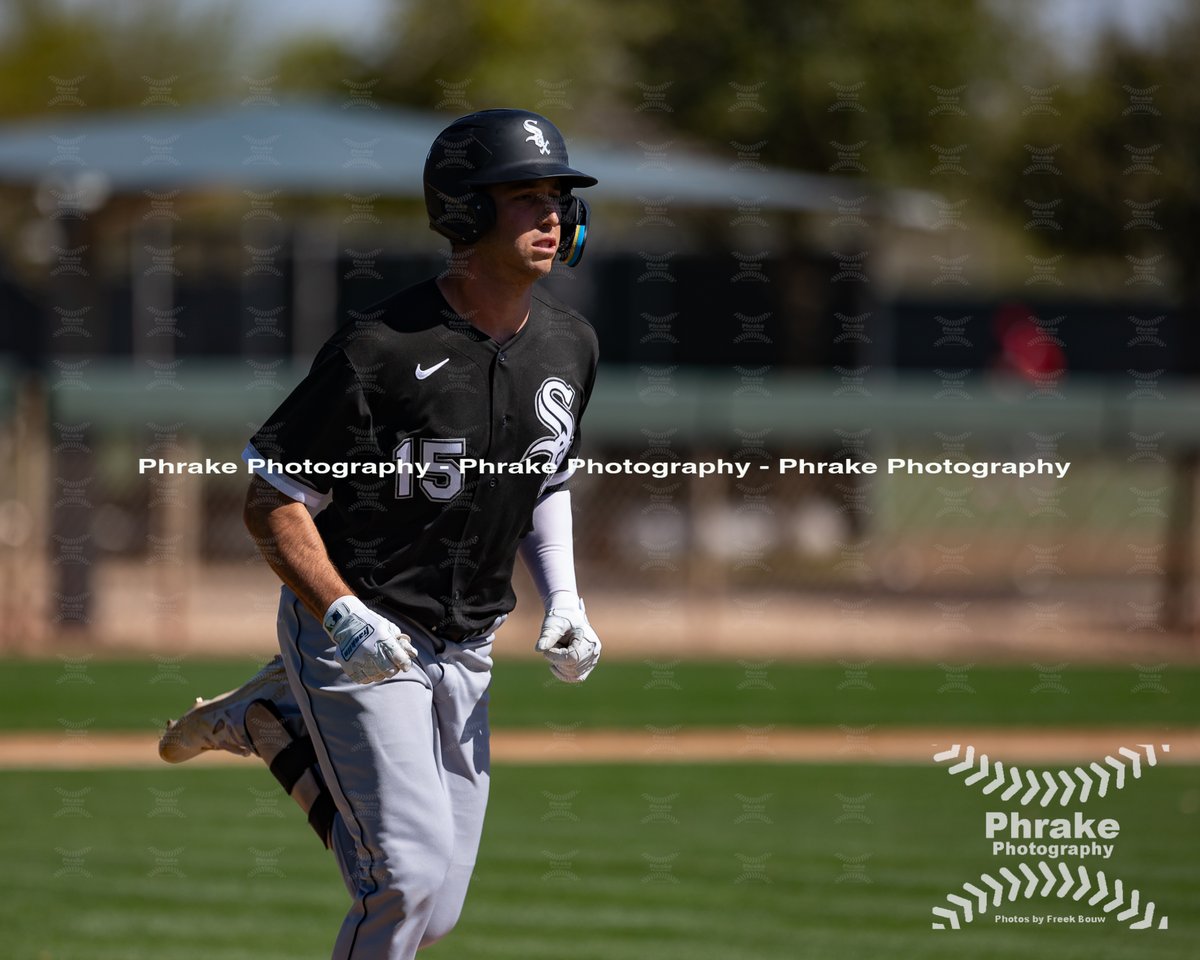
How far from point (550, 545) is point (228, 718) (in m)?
0.91

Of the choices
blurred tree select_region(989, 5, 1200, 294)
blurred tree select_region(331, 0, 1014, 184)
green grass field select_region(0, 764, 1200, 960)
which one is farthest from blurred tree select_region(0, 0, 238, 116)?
green grass field select_region(0, 764, 1200, 960)

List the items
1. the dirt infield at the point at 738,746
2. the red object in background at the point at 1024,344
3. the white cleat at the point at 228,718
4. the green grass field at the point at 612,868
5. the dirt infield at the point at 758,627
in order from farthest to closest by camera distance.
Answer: the red object in background at the point at 1024,344, the dirt infield at the point at 758,627, the dirt infield at the point at 738,746, the green grass field at the point at 612,868, the white cleat at the point at 228,718

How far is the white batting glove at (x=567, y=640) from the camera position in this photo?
4.16 metres

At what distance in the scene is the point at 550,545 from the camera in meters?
4.38

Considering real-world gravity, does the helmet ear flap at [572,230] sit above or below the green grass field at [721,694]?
above

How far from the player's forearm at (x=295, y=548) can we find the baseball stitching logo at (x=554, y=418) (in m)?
0.56

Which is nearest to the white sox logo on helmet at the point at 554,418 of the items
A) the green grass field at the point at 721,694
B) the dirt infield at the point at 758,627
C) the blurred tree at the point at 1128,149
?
the green grass field at the point at 721,694

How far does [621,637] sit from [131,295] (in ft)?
32.8

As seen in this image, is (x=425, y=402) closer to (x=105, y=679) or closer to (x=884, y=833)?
(x=884, y=833)

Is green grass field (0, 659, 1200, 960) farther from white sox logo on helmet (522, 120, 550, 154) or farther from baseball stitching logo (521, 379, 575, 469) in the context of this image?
white sox logo on helmet (522, 120, 550, 154)

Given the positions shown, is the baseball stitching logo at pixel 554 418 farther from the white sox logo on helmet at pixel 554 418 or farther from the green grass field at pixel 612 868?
the green grass field at pixel 612 868

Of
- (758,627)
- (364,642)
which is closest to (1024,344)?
(758,627)

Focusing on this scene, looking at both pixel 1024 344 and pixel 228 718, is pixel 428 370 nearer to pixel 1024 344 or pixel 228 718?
pixel 228 718

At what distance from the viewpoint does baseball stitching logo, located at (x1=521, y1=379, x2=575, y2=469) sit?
4.15m
